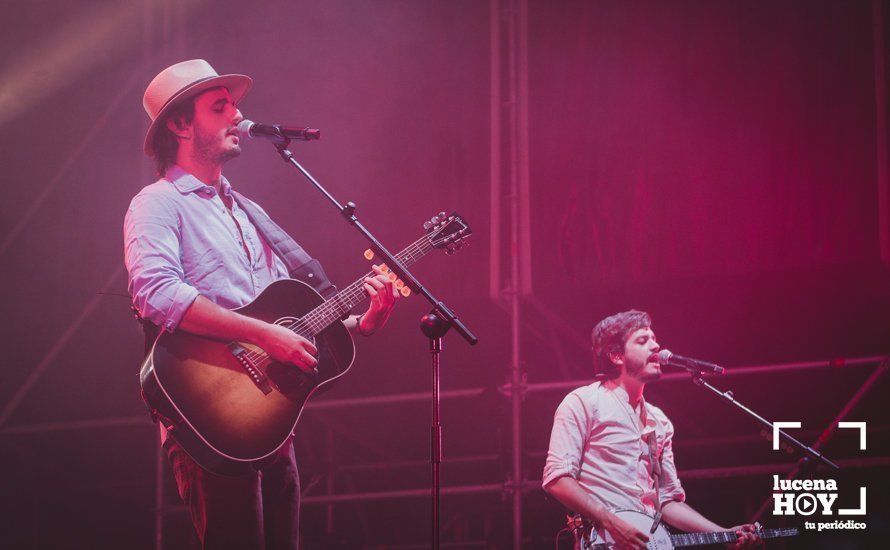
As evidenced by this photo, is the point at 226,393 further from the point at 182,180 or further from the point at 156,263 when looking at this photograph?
the point at 182,180

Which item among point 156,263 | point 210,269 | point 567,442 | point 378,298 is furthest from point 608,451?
point 156,263

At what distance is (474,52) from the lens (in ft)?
21.4

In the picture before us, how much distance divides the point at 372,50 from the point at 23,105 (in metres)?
2.59

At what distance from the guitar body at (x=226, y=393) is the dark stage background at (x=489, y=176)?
120 inches

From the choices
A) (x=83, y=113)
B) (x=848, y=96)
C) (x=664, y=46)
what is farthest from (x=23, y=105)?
(x=848, y=96)

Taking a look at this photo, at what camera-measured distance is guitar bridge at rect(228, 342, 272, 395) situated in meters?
3.25

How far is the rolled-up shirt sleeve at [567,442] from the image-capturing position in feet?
15.2

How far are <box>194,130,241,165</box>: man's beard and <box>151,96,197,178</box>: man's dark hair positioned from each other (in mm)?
97

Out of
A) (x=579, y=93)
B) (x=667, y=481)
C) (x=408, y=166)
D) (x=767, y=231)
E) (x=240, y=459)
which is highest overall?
(x=579, y=93)

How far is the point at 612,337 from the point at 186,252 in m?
2.68

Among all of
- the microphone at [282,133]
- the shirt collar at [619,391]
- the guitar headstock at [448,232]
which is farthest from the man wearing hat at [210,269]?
the shirt collar at [619,391]

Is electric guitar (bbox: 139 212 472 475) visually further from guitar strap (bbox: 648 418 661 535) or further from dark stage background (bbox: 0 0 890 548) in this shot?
dark stage background (bbox: 0 0 890 548)

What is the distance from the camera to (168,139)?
3.77 meters

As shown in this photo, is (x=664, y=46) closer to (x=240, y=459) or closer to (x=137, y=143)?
(x=137, y=143)
